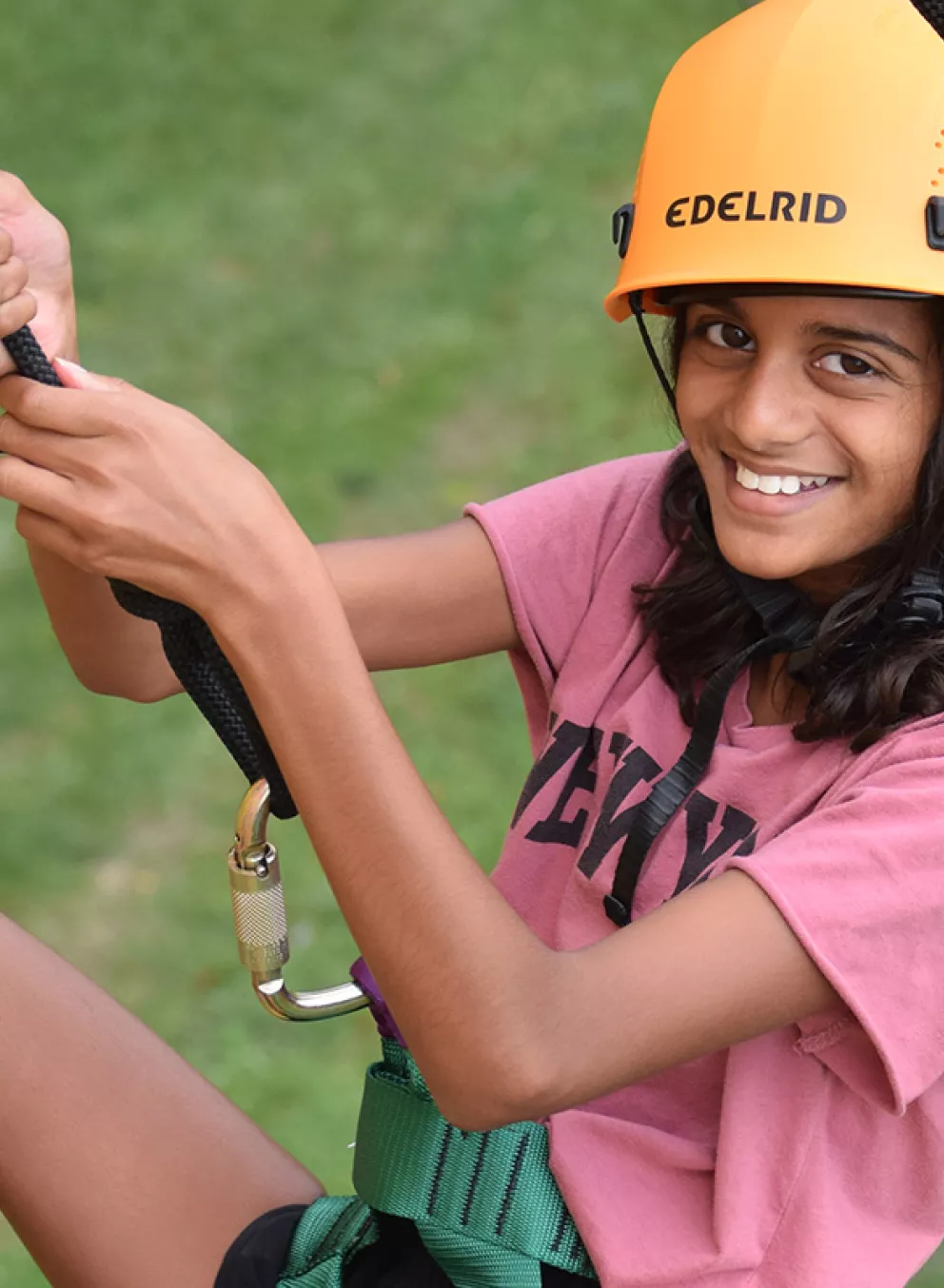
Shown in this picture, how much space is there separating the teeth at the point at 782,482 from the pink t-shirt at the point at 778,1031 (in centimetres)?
24

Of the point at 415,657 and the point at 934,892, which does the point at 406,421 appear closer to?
the point at 415,657

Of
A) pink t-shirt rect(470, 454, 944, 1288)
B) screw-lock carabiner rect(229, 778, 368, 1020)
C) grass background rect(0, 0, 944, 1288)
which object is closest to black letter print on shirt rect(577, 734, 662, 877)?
pink t-shirt rect(470, 454, 944, 1288)

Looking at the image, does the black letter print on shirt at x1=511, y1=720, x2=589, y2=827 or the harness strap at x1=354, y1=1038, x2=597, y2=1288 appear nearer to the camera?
the harness strap at x1=354, y1=1038, x2=597, y2=1288

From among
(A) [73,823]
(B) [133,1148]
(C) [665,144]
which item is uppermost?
(C) [665,144]

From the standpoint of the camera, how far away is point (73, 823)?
12.4ft

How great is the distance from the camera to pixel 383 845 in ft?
5.30

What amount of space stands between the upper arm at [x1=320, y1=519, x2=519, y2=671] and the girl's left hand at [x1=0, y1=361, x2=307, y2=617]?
0.61 meters

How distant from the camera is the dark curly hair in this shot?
1.85 m

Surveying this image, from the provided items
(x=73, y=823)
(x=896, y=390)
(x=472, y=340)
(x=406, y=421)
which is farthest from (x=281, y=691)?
(x=472, y=340)

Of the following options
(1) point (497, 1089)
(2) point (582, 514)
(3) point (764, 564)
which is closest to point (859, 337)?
(3) point (764, 564)

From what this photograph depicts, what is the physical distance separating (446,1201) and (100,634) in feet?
2.60

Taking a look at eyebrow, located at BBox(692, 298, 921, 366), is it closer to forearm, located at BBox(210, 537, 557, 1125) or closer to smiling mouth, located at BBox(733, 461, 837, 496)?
smiling mouth, located at BBox(733, 461, 837, 496)

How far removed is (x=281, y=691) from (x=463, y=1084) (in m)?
0.41

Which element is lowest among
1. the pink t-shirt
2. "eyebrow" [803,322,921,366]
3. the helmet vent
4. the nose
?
the pink t-shirt
